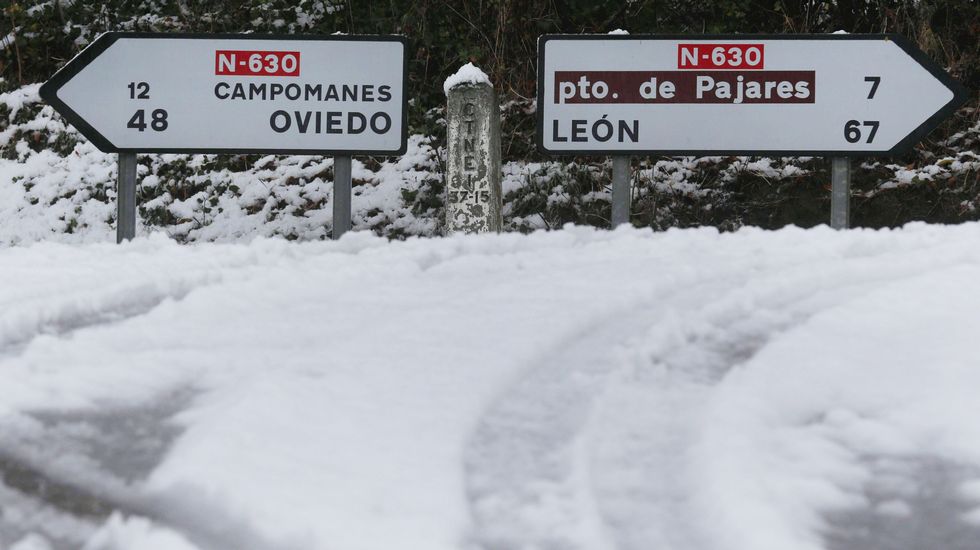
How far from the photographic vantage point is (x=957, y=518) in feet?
5.58

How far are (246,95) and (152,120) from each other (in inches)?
21.3

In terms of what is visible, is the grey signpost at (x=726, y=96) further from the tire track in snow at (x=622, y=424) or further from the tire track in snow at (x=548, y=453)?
the tire track in snow at (x=548, y=453)

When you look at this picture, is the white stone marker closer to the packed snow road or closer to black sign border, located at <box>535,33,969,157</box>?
black sign border, located at <box>535,33,969,157</box>

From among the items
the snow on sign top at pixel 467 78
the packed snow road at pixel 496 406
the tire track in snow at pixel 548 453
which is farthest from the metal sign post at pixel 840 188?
the tire track in snow at pixel 548 453

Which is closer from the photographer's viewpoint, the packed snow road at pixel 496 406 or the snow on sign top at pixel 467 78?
the packed snow road at pixel 496 406

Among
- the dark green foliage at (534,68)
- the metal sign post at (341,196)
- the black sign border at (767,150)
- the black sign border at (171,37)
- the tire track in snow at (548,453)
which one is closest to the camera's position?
the tire track in snow at (548,453)

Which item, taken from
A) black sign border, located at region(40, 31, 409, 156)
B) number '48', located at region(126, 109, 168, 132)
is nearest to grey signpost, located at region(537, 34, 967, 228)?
black sign border, located at region(40, 31, 409, 156)

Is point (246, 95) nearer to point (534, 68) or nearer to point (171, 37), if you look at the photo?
point (171, 37)

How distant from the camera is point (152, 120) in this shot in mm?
5664

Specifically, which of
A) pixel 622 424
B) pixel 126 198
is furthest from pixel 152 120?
pixel 622 424

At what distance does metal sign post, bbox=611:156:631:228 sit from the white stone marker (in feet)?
2.40

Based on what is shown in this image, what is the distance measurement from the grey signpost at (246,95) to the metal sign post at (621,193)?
1195mm

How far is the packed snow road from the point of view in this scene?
5.44 ft

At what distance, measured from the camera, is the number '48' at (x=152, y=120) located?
18.5 ft
